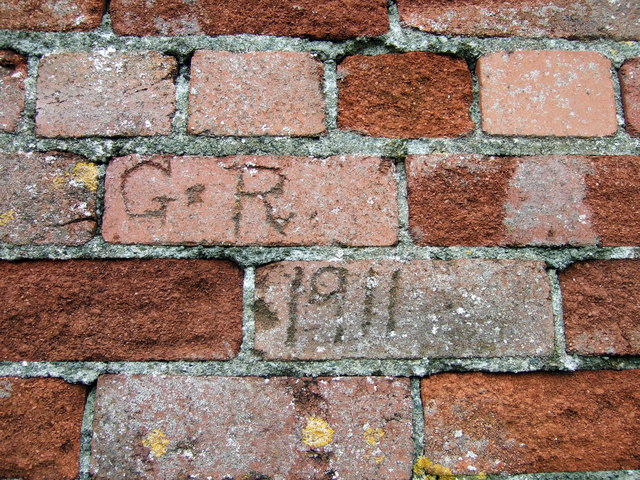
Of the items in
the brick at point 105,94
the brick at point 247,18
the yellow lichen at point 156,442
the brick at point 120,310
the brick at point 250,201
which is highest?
the brick at point 247,18

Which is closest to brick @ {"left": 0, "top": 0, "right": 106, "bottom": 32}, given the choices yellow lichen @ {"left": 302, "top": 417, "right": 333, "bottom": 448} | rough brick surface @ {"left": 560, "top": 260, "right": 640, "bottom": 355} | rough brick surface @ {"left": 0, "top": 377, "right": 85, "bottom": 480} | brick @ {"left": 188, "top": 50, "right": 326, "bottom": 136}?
brick @ {"left": 188, "top": 50, "right": 326, "bottom": 136}

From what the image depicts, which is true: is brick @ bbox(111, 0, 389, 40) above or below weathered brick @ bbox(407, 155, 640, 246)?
above

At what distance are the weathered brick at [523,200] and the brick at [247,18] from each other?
204mm

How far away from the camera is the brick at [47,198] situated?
0.60 m

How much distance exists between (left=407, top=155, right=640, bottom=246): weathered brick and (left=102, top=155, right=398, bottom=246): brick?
0.05m

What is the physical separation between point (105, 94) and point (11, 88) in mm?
123

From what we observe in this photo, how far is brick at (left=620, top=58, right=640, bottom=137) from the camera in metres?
0.64

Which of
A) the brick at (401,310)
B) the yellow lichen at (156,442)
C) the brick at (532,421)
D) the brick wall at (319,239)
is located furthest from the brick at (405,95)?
the yellow lichen at (156,442)

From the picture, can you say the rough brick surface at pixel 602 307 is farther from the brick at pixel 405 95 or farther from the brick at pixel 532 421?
the brick at pixel 405 95

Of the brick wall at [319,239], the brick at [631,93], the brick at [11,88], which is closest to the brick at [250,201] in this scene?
the brick wall at [319,239]

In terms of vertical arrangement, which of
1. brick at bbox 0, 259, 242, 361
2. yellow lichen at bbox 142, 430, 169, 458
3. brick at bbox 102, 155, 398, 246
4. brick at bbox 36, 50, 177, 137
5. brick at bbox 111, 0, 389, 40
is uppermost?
brick at bbox 111, 0, 389, 40

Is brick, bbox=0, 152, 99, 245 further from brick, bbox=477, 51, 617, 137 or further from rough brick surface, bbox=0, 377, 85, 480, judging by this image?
brick, bbox=477, 51, 617, 137

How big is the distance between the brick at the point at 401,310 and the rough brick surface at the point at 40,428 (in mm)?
237

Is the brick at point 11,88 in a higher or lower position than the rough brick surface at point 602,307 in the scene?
higher
